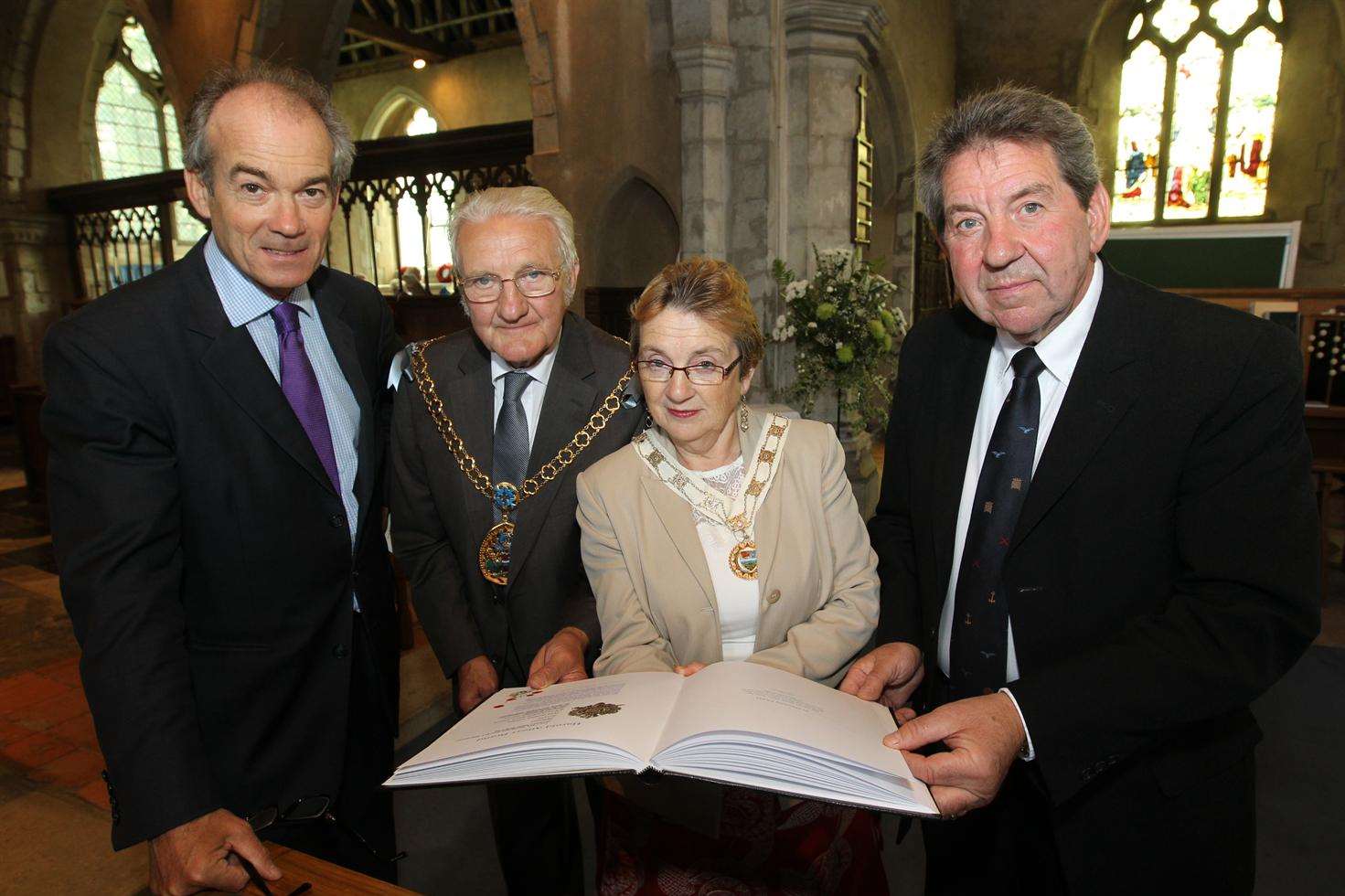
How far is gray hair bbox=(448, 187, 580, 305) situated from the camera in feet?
5.38

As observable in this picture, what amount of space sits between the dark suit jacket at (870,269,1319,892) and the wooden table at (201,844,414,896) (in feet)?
3.05

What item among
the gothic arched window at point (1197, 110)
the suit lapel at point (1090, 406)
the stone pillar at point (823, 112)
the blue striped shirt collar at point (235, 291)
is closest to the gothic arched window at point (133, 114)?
the stone pillar at point (823, 112)

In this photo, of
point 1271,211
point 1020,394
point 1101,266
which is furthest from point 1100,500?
point 1271,211

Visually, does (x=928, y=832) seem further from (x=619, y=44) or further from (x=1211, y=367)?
(x=619, y=44)

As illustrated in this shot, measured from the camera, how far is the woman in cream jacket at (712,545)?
146 centimetres

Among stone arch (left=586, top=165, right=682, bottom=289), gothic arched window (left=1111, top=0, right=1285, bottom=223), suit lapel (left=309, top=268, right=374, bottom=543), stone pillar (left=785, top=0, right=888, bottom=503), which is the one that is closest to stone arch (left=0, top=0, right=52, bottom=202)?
stone arch (left=586, top=165, right=682, bottom=289)

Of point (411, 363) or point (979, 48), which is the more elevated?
point (979, 48)

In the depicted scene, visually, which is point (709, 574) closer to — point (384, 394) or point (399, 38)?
point (384, 394)

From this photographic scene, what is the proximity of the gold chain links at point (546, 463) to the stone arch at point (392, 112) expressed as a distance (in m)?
17.5

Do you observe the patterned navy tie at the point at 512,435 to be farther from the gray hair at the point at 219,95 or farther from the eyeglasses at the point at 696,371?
the gray hair at the point at 219,95

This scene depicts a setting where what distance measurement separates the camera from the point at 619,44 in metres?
6.03

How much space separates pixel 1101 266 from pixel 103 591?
1683 millimetres

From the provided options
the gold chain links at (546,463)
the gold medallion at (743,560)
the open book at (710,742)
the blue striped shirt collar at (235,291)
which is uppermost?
the blue striped shirt collar at (235,291)

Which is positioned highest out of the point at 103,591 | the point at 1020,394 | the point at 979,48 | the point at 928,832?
the point at 979,48
